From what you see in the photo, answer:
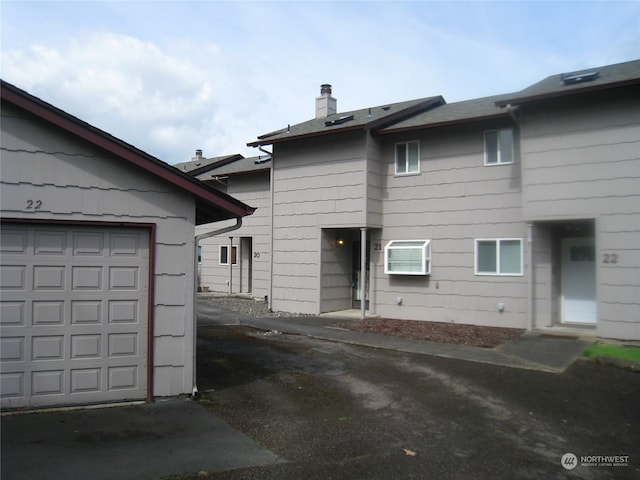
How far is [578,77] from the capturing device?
12.8m

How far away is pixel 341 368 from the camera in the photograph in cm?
930

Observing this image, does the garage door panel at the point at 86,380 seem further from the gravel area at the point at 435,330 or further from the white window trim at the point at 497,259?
the white window trim at the point at 497,259

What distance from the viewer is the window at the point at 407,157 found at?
15641mm

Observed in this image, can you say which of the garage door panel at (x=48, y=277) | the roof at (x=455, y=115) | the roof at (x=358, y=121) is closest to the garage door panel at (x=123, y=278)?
the garage door panel at (x=48, y=277)

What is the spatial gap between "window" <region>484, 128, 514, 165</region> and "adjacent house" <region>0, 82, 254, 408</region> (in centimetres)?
947

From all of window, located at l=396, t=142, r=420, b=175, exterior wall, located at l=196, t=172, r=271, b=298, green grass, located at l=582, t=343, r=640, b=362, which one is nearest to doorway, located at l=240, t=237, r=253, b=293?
exterior wall, located at l=196, t=172, r=271, b=298

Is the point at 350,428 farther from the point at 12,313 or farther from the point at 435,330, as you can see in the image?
the point at 435,330

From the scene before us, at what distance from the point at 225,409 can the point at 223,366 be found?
2.52m

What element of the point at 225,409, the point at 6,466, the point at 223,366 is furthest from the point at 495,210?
the point at 6,466

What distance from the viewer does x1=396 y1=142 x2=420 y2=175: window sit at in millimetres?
15641

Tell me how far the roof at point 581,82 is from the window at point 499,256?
3.74 metres

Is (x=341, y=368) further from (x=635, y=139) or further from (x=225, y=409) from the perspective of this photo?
(x=635, y=139)

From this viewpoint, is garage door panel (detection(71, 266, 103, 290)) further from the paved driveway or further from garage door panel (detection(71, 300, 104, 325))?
the paved driveway

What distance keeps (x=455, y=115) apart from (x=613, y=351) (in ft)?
25.7
